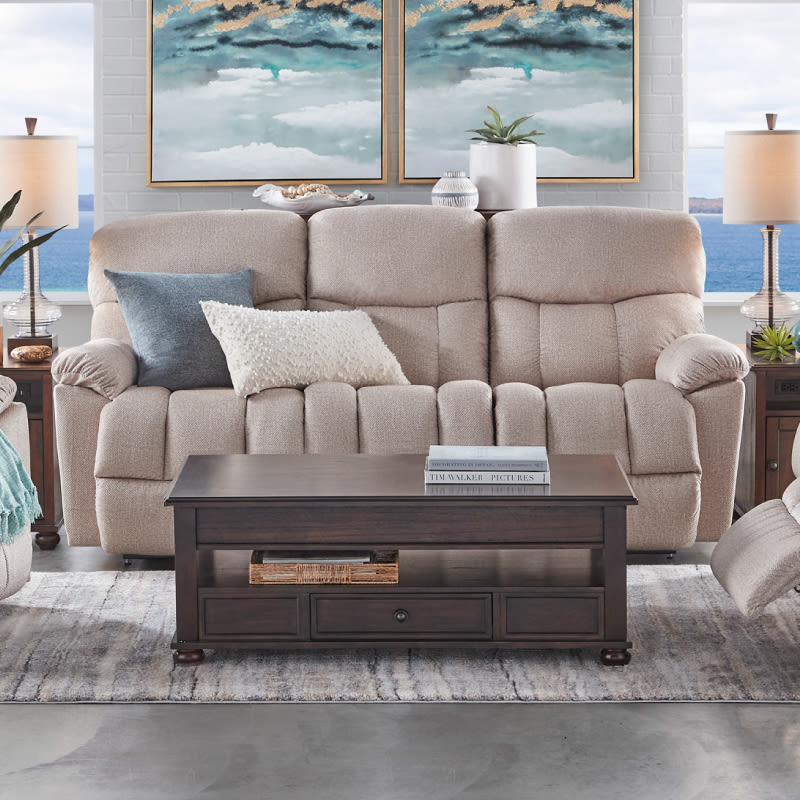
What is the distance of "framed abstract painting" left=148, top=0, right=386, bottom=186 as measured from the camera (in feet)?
16.1

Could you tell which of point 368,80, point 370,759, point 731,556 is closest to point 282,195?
point 368,80

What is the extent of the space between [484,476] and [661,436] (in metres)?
0.92

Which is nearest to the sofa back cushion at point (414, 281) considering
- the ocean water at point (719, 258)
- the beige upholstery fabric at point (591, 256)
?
the beige upholstery fabric at point (591, 256)

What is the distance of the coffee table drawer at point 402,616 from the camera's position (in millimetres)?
2615

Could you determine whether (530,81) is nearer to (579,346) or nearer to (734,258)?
(579,346)

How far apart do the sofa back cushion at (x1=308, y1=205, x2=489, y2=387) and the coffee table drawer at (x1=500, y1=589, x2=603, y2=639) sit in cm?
135

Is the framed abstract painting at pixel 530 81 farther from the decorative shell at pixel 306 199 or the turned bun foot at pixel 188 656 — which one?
the turned bun foot at pixel 188 656

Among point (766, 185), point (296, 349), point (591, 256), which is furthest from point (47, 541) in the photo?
point (766, 185)

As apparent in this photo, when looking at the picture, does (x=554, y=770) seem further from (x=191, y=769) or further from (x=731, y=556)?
(x=731, y=556)

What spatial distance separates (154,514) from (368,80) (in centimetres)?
235

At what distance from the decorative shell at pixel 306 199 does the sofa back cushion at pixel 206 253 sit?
0.62 ft

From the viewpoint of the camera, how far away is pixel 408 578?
272 centimetres

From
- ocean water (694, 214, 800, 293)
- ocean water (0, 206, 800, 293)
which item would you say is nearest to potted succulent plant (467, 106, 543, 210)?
ocean water (0, 206, 800, 293)

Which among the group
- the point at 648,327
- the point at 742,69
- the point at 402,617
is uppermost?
the point at 742,69
